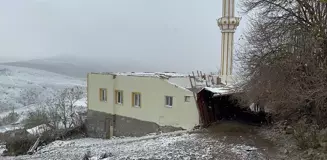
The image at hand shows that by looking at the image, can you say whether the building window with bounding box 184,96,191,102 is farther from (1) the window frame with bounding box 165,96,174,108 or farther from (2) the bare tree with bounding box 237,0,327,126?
(2) the bare tree with bounding box 237,0,327,126

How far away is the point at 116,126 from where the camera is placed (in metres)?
21.2

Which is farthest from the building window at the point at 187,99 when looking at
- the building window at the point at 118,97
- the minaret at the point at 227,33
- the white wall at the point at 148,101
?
the minaret at the point at 227,33

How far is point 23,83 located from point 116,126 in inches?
2063

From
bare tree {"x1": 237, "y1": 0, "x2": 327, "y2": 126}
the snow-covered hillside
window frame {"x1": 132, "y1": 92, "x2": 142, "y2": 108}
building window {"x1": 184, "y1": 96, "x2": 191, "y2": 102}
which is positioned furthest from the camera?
the snow-covered hillside

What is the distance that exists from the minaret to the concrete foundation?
29.7 ft

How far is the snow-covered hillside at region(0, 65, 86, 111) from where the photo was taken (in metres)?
57.4

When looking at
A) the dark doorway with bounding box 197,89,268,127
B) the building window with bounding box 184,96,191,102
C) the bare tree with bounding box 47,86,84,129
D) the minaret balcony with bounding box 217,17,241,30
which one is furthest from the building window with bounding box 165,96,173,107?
the minaret balcony with bounding box 217,17,241,30

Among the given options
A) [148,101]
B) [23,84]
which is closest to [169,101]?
[148,101]

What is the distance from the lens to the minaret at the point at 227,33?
25.5m

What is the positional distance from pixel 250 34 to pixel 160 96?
21.3 ft

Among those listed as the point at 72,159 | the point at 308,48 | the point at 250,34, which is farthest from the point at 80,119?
the point at 308,48

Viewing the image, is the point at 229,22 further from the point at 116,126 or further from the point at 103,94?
the point at 116,126

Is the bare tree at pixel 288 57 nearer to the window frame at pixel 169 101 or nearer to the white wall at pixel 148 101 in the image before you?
the white wall at pixel 148 101

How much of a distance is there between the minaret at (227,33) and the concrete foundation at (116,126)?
905cm
